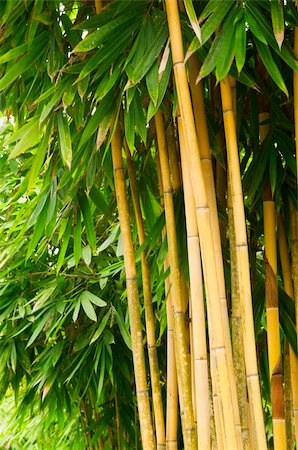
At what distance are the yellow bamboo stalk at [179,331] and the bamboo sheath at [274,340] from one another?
0.56 ft

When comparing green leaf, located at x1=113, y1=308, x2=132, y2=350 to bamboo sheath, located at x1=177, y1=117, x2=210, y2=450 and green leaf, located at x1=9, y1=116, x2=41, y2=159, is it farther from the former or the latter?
bamboo sheath, located at x1=177, y1=117, x2=210, y2=450

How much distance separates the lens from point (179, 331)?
159 centimetres

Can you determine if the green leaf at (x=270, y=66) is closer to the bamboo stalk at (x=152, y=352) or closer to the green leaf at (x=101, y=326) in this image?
the bamboo stalk at (x=152, y=352)

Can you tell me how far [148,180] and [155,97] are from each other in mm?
741

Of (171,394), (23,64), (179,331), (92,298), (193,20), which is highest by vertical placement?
(23,64)

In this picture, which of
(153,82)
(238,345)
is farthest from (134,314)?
(153,82)

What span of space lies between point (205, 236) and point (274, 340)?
1.11 feet

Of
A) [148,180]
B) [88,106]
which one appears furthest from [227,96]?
[148,180]

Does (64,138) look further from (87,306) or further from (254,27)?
(87,306)

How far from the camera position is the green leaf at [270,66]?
4.70ft

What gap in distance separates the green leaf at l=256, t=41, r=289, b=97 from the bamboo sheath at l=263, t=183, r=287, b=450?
1.12 ft

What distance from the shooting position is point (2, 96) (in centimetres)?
207

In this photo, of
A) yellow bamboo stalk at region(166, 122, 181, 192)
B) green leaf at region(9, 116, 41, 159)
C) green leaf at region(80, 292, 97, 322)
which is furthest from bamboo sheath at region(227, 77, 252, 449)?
green leaf at region(80, 292, 97, 322)

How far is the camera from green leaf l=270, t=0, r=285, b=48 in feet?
4.50
